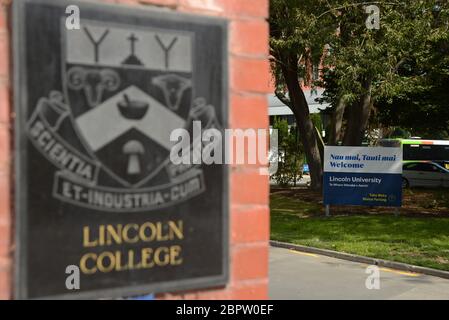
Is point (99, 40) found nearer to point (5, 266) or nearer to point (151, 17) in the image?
point (151, 17)

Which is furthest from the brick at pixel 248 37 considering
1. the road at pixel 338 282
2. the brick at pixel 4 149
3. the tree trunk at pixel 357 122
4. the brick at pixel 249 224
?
the tree trunk at pixel 357 122

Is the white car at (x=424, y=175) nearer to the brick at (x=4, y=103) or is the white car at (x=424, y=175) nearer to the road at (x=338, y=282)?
the road at (x=338, y=282)

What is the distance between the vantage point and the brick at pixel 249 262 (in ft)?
7.01

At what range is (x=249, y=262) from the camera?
7.11ft

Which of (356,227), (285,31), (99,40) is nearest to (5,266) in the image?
(99,40)

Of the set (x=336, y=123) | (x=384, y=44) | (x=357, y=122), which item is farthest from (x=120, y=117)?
(x=336, y=123)

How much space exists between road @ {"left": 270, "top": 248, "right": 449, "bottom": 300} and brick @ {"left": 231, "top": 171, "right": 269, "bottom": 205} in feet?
18.2

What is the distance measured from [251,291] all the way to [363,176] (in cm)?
1513

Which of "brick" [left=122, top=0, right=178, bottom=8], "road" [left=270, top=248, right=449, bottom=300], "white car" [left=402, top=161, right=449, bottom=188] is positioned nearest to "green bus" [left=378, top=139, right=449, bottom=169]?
"white car" [left=402, top=161, right=449, bottom=188]

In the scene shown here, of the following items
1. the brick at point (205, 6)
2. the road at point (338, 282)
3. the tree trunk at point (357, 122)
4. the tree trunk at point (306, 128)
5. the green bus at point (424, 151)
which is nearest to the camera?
the brick at point (205, 6)

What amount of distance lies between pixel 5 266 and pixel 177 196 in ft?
1.91

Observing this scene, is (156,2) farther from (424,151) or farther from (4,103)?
(424,151)

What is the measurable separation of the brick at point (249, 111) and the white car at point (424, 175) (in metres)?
30.1

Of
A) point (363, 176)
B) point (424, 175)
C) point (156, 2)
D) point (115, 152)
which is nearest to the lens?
point (115, 152)
